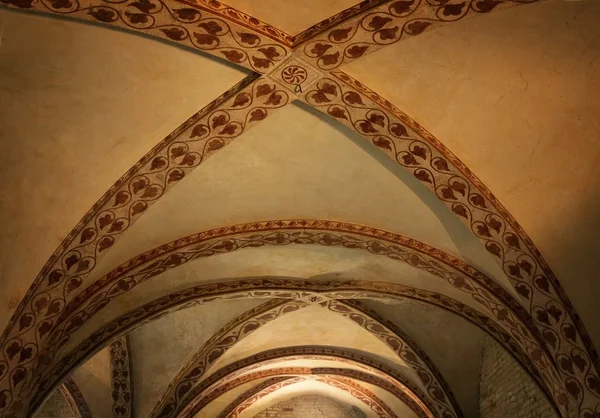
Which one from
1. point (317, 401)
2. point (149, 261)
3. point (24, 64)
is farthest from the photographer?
point (317, 401)

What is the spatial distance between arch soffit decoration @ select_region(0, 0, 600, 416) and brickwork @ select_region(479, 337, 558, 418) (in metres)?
1.54

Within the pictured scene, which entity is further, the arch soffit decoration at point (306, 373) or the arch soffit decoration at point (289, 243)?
the arch soffit decoration at point (306, 373)

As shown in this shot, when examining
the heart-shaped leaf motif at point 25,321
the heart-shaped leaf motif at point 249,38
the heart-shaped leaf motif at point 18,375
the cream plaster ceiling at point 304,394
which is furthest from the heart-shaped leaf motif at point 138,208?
the cream plaster ceiling at point 304,394

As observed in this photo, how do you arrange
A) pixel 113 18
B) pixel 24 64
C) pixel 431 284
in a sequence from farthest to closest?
pixel 431 284
pixel 24 64
pixel 113 18

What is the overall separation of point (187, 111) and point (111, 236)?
4.64 ft

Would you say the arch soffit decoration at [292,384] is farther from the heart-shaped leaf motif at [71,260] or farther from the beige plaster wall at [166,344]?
the heart-shaped leaf motif at [71,260]

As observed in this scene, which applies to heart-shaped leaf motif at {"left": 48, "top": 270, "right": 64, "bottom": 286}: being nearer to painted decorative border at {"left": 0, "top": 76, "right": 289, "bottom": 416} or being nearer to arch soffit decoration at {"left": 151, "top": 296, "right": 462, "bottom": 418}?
painted decorative border at {"left": 0, "top": 76, "right": 289, "bottom": 416}

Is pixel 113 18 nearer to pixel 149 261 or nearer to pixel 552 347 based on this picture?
pixel 149 261

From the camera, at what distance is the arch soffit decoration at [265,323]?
8875mm

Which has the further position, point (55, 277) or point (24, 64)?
point (55, 277)

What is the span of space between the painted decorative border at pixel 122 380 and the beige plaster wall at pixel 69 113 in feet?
12.6

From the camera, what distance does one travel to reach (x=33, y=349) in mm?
5691

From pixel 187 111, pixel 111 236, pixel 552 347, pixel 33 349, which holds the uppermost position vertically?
pixel 187 111

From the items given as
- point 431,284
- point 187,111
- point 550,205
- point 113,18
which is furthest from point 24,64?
point 431,284
